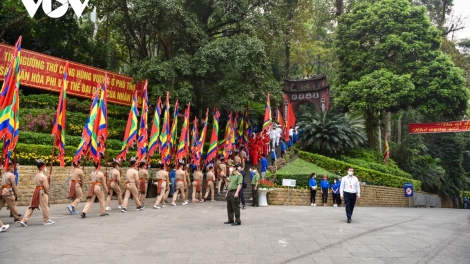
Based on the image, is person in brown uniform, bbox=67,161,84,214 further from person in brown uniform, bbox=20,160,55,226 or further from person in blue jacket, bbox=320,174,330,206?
person in blue jacket, bbox=320,174,330,206

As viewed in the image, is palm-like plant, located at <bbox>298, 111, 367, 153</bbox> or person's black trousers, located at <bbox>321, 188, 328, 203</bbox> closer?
person's black trousers, located at <bbox>321, 188, 328, 203</bbox>

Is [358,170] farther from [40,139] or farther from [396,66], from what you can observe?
[40,139]

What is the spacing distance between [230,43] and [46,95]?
1022 centimetres

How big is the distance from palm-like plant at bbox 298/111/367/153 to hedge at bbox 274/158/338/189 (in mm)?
3405

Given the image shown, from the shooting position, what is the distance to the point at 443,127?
25828 mm

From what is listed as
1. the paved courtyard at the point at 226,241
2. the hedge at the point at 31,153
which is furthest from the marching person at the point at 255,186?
the hedge at the point at 31,153

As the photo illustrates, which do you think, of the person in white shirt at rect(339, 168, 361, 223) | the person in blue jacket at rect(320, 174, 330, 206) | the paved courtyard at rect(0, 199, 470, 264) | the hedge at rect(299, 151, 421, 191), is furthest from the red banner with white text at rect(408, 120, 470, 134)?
the person in white shirt at rect(339, 168, 361, 223)

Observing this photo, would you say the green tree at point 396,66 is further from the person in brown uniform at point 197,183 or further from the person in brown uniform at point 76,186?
the person in brown uniform at point 76,186

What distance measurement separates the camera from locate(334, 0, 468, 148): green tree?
913 inches

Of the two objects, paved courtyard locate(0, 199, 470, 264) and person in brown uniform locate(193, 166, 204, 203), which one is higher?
person in brown uniform locate(193, 166, 204, 203)

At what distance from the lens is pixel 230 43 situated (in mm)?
18766

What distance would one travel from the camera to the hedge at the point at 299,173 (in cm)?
1697

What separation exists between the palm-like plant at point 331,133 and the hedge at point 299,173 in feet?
11.2

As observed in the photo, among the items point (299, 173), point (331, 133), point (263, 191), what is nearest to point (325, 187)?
point (299, 173)
